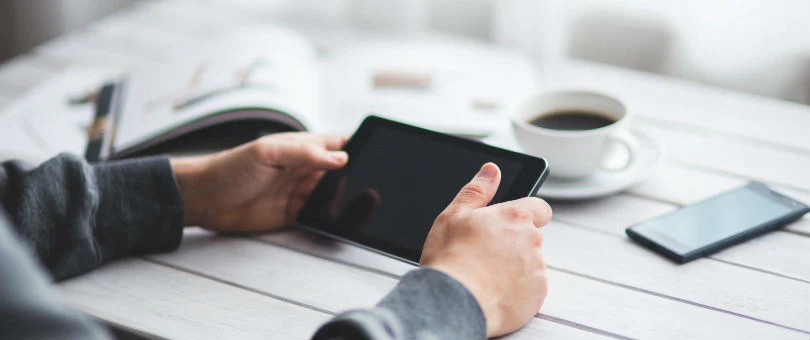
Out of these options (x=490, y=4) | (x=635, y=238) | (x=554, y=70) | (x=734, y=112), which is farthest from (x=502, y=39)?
(x=635, y=238)

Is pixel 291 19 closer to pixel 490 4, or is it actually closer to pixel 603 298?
pixel 490 4

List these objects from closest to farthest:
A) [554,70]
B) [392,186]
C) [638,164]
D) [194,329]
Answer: [194,329], [392,186], [638,164], [554,70]

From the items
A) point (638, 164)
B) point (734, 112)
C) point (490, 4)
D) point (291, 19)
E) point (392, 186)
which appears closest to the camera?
point (392, 186)

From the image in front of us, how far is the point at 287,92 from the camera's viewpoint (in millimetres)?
819

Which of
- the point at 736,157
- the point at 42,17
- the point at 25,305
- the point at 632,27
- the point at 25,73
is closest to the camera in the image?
the point at 25,305

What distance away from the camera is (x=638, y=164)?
771mm

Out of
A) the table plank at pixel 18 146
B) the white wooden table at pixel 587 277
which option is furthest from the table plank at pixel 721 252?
the table plank at pixel 18 146

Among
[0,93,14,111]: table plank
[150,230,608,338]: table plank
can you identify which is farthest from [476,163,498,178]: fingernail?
[0,93,14,111]: table plank

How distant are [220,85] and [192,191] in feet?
0.54

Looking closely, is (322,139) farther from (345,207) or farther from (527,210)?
(527,210)

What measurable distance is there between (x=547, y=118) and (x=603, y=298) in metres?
0.23

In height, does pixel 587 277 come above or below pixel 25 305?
below

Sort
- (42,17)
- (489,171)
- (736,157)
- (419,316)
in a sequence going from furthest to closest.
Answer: (42,17) → (736,157) → (489,171) → (419,316)

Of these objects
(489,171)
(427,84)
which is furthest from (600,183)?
(427,84)
